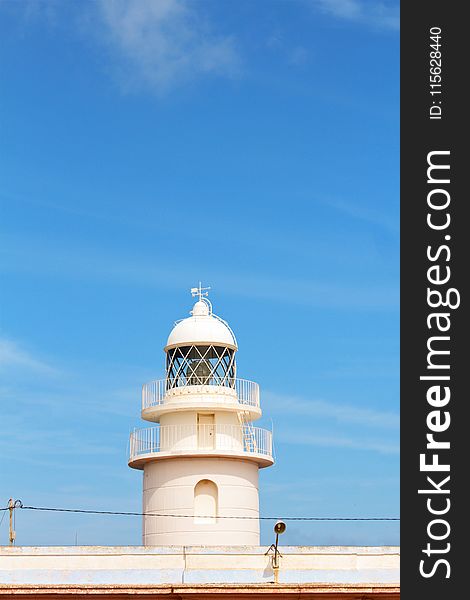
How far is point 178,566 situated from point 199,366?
6509mm

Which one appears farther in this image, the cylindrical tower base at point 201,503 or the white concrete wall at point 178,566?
the cylindrical tower base at point 201,503

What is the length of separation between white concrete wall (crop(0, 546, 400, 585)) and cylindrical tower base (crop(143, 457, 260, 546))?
3.71 meters

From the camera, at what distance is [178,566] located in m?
22.1

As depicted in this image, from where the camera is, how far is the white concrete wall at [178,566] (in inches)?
859

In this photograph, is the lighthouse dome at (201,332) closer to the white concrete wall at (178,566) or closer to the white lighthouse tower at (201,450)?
the white lighthouse tower at (201,450)

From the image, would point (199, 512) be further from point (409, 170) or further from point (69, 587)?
point (409, 170)

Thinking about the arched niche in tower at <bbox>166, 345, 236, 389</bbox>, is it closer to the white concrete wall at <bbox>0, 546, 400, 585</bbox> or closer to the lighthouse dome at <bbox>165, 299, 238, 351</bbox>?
the lighthouse dome at <bbox>165, 299, 238, 351</bbox>

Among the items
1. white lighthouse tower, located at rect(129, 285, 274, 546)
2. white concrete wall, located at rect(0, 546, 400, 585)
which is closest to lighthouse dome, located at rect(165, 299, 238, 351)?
white lighthouse tower, located at rect(129, 285, 274, 546)

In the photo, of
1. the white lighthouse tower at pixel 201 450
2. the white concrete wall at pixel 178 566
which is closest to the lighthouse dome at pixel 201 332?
the white lighthouse tower at pixel 201 450

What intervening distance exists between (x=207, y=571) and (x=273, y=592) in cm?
176

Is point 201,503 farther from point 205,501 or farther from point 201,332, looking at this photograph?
point 201,332

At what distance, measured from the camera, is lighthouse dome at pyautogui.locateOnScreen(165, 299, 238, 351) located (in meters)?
27.6

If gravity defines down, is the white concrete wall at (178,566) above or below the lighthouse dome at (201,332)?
below

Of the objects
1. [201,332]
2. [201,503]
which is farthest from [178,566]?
[201,332]
